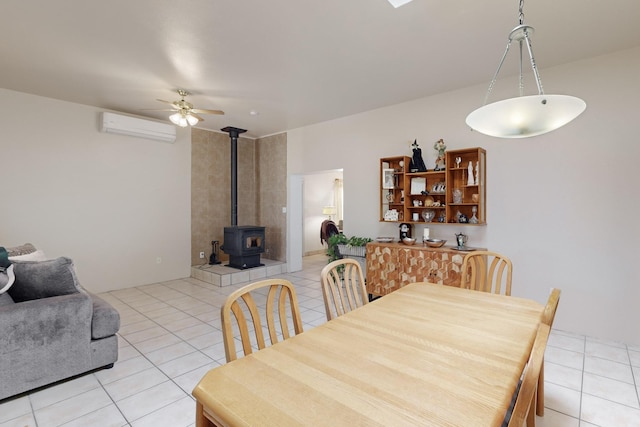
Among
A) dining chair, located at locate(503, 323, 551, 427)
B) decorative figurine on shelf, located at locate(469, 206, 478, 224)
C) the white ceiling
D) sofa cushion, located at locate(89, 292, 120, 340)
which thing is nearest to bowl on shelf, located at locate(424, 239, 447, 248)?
decorative figurine on shelf, located at locate(469, 206, 478, 224)

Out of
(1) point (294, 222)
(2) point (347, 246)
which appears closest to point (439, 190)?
(2) point (347, 246)

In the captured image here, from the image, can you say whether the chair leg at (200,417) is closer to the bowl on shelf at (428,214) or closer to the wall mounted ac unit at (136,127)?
the bowl on shelf at (428,214)

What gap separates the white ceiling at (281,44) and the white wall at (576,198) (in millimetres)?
297

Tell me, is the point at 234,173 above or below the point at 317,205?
above

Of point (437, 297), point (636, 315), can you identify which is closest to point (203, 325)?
point (437, 297)

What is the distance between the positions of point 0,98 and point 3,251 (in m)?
2.64

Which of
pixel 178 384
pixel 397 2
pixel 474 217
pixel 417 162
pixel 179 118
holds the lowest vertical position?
pixel 178 384

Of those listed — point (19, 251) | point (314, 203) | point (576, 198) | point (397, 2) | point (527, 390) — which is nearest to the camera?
point (527, 390)

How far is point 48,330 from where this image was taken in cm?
218

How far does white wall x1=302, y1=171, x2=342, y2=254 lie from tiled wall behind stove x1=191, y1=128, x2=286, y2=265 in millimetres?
1570

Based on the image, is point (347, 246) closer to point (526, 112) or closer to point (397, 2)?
point (397, 2)

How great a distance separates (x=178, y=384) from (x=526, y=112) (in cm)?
272

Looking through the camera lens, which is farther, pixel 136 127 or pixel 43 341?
pixel 136 127

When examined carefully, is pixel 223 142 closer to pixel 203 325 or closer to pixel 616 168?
pixel 203 325
